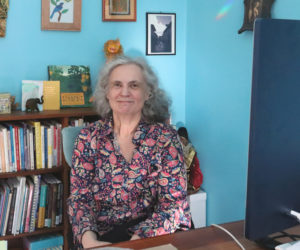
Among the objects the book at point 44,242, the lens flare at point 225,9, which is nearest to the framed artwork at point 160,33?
the lens flare at point 225,9

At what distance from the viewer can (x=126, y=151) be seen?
1.73 m

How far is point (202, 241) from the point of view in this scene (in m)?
1.06

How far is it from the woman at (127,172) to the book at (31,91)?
0.73 m

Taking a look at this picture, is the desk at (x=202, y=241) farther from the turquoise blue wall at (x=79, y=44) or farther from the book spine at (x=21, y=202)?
the turquoise blue wall at (x=79, y=44)

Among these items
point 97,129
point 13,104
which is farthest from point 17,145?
point 97,129

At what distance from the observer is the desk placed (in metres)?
1.03

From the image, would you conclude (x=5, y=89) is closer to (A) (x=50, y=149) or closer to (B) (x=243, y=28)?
(A) (x=50, y=149)

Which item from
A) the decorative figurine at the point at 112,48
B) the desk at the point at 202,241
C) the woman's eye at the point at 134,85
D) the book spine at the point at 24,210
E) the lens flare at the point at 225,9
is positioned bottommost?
the book spine at the point at 24,210

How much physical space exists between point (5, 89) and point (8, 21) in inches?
15.9

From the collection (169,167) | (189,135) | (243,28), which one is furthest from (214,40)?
(169,167)

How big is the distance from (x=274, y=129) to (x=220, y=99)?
1718 millimetres

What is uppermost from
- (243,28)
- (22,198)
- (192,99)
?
(243,28)

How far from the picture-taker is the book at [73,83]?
2.50 meters

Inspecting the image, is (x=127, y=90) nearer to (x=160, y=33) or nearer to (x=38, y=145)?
(x=38, y=145)
